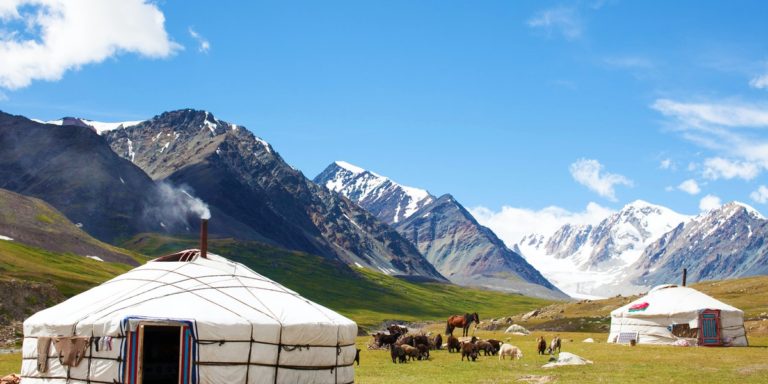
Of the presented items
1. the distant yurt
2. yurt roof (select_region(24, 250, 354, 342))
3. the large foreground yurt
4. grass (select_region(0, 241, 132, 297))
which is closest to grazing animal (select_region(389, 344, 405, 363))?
the large foreground yurt

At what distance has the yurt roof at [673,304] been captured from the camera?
38.1 metres

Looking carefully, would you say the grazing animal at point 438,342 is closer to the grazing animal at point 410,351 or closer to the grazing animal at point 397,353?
the grazing animal at point 410,351

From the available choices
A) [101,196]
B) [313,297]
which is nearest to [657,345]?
[313,297]

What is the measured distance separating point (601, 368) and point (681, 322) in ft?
48.0

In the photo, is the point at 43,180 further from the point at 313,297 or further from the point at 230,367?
the point at 230,367

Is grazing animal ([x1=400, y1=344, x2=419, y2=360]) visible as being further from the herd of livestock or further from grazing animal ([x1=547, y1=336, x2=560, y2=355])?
grazing animal ([x1=547, y1=336, x2=560, y2=355])

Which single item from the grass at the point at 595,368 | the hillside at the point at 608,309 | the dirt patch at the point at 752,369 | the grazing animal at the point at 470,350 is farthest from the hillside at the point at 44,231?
the dirt patch at the point at 752,369

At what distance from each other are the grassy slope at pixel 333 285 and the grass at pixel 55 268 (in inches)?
1904

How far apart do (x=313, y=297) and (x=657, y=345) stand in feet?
384

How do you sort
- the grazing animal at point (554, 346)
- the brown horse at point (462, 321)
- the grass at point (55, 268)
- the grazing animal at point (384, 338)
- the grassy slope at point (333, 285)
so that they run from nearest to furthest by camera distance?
1. the grazing animal at point (554, 346)
2. the grazing animal at point (384, 338)
3. the brown horse at point (462, 321)
4. the grass at point (55, 268)
5. the grassy slope at point (333, 285)

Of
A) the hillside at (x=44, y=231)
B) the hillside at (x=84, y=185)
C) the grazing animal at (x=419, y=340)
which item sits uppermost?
the hillside at (x=84, y=185)

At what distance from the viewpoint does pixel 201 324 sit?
17172 millimetres

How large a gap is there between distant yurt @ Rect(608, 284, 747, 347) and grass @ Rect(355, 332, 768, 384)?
3.19 m

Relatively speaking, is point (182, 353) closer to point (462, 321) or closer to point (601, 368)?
point (601, 368)
